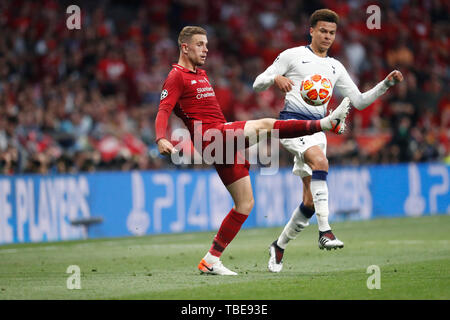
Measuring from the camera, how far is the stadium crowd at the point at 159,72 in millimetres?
16109

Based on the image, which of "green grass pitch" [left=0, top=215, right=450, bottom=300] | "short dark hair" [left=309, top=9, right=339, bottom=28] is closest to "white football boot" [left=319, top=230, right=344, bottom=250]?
"green grass pitch" [left=0, top=215, right=450, bottom=300]

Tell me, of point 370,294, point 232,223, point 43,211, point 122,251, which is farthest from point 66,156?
point 370,294

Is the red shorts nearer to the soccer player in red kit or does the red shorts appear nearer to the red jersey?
the soccer player in red kit

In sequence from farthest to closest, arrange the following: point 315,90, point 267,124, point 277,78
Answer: point 315,90 < point 277,78 < point 267,124

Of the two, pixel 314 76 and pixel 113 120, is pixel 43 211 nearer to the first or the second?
pixel 113 120

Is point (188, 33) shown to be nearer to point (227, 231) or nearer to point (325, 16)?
point (325, 16)

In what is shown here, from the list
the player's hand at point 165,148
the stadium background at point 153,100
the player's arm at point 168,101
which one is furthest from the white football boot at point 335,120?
the stadium background at point 153,100

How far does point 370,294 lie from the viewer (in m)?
6.48

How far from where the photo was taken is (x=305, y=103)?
8.76m

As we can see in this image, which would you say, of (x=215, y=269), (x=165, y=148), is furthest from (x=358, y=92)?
(x=165, y=148)

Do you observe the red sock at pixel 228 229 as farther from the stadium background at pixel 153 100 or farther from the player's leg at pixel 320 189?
the stadium background at pixel 153 100

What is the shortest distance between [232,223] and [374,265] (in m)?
1.87

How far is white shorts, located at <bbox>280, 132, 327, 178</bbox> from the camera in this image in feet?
28.3

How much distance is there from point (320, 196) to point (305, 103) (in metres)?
1.08
